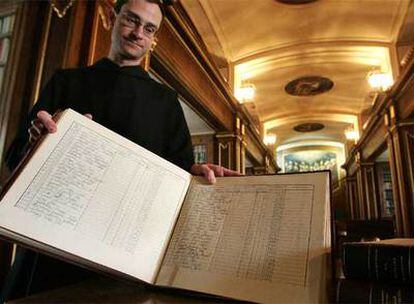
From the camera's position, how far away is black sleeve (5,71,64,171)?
1.14 meters

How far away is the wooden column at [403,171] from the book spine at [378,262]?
6.24 m

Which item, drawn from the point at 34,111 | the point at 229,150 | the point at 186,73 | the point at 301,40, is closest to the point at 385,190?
the point at 229,150

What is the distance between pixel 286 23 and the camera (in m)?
5.88

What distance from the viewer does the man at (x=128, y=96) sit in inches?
51.1

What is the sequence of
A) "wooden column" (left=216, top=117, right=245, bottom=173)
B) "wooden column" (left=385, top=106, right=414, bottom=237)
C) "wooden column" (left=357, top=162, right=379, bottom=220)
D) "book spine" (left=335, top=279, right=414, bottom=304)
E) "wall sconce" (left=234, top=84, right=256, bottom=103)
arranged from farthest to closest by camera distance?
"wooden column" (left=357, top=162, right=379, bottom=220)
"wall sconce" (left=234, top=84, right=256, bottom=103)
"wooden column" (left=216, top=117, right=245, bottom=173)
"wooden column" (left=385, top=106, right=414, bottom=237)
"book spine" (left=335, top=279, right=414, bottom=304)

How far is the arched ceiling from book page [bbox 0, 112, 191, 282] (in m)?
4.49

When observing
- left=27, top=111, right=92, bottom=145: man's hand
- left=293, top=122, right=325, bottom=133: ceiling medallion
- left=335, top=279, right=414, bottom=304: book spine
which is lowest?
left=335, top=279, right=414, bottom=304: book spine

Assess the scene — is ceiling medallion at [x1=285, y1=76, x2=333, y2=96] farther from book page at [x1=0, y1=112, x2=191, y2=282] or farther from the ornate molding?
book page at [x1=0, y1=112, x2=191, y2=282]

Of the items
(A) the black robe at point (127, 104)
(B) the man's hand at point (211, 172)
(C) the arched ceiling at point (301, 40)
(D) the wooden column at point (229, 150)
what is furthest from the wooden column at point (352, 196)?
(B) the man's hand at point (211, 172)

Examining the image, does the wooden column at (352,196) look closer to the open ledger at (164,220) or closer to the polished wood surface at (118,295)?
the open ledger at (164,220)

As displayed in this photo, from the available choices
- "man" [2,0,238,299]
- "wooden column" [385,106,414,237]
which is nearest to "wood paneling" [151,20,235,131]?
"man" [2,0,238,299]

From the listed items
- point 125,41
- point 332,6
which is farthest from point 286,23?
point 125,41

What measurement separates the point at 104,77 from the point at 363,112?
1074cm

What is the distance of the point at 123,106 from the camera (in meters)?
1.36
